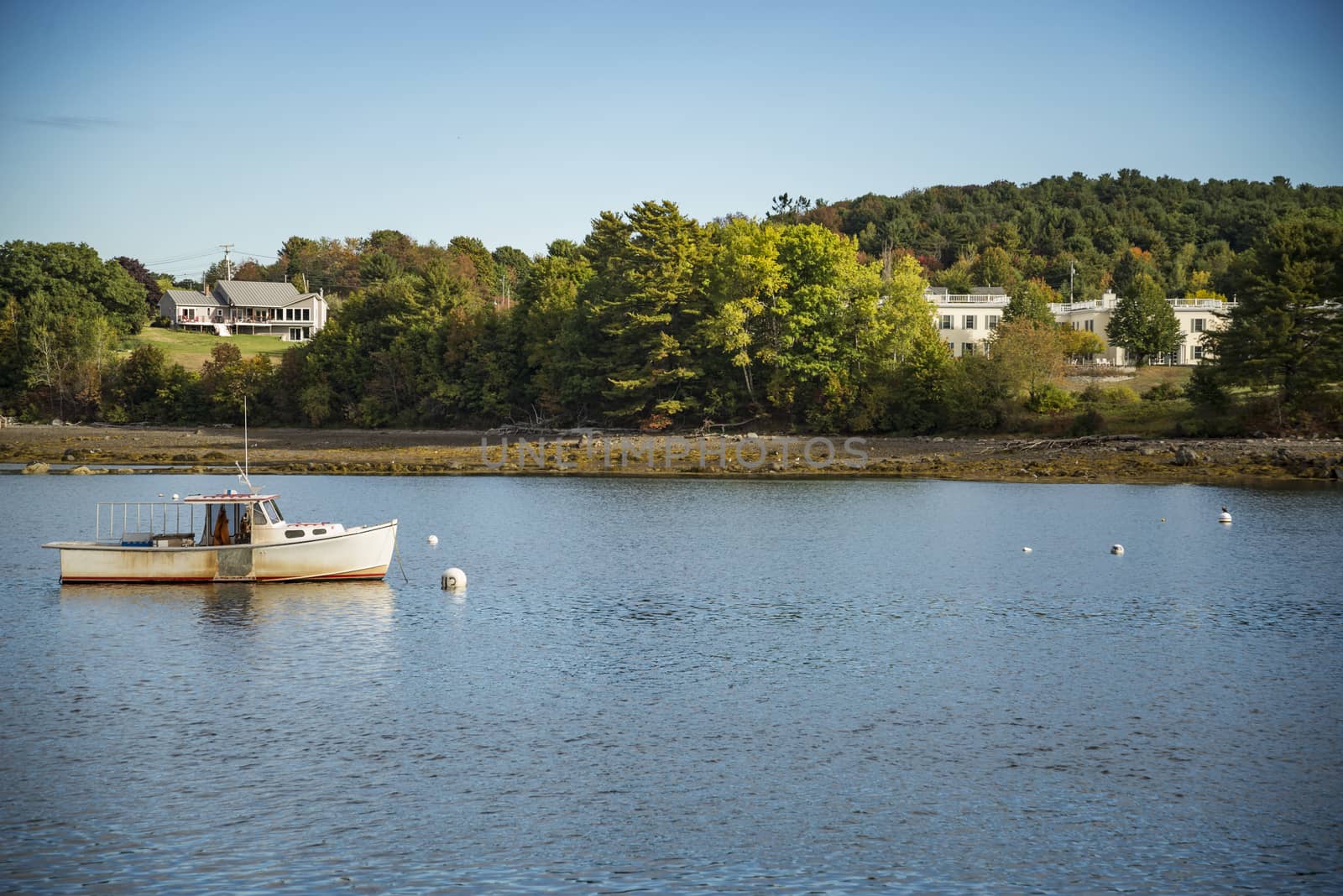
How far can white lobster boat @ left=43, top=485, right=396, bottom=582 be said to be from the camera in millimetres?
34250

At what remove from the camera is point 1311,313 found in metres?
74.9

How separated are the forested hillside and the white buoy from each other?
57270 mm

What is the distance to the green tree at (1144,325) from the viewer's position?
105062mm

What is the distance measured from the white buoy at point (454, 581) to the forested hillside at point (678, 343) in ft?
188

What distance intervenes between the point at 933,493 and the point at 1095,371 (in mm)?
43084

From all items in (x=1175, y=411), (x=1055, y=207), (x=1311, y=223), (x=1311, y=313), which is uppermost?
(x=1055, y=207)

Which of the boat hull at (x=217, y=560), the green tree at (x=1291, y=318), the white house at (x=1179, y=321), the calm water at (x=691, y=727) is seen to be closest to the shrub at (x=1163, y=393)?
the green tree at (x=1291, y=318)

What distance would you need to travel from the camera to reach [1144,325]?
10544 centimetres

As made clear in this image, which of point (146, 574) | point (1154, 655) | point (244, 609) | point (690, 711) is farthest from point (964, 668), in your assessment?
point (146, 574)

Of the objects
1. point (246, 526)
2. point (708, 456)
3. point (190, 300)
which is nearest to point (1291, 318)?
point (708, 456)

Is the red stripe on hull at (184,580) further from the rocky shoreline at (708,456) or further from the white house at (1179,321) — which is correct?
the white house at (1179,321)

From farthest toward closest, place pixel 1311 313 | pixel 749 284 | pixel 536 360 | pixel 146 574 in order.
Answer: pixel 536 360 < pixel 749 284 < pixel 1311 313 < pixel 146 574

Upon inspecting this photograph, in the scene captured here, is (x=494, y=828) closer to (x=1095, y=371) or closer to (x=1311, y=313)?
(x=1311, y=313)

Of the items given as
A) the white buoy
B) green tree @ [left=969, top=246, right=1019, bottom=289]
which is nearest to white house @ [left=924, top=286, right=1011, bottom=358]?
green tree @ [left=969, top=246, right=1019, bottom=289]
